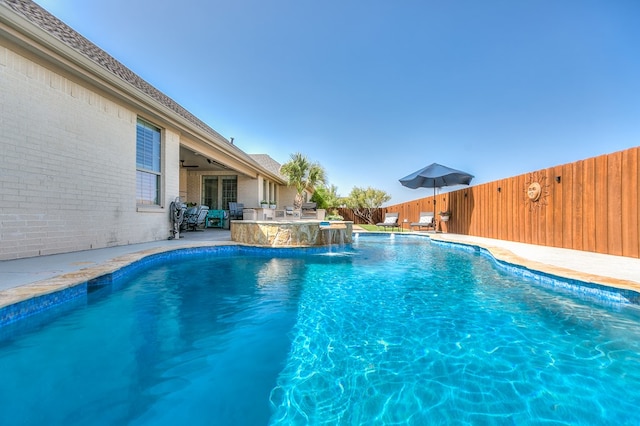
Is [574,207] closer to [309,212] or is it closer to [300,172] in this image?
[309,212]

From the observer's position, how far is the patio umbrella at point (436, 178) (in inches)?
442

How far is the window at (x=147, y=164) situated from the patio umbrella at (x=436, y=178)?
954cm

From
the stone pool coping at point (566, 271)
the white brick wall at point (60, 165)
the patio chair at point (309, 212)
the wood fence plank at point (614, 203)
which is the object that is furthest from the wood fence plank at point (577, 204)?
the patio chair at point (309, 212)

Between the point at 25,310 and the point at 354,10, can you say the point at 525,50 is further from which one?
the point at 25,310

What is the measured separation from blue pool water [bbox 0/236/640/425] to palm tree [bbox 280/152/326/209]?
47.9ft

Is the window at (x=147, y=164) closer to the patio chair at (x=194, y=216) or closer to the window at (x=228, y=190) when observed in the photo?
the patio chair at (x=194, y=216)

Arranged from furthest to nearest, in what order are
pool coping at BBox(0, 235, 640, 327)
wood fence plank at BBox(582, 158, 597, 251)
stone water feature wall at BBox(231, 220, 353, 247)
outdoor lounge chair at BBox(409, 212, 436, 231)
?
outdoor lounge chair at BBox(409, 212, 436, 231), stone water feature wall at BBox(231, 220, 353, 247), wood fence plank at BBox(582, 158, 597, 251), pool coping at BBox(0, 235, 640, 327)

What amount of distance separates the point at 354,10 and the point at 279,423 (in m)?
11.3

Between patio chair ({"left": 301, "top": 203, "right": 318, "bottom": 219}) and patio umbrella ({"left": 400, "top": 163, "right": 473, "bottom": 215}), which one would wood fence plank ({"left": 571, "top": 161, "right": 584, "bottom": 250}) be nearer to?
patio umbrella ({"left": 400, "top": 163, "right": 473, "bottom": 215})

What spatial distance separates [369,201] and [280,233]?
48.2 ft

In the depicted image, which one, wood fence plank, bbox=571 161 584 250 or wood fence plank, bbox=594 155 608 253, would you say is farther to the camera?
wood fence plank, bbox=571 161 584 250

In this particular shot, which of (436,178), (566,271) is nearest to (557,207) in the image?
(566,271)

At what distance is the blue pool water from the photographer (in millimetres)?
1718

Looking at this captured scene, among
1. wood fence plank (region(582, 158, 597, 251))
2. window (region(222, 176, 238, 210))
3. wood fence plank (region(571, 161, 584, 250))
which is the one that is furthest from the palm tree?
wood fence plank (region(582, 158, 597, 251))
